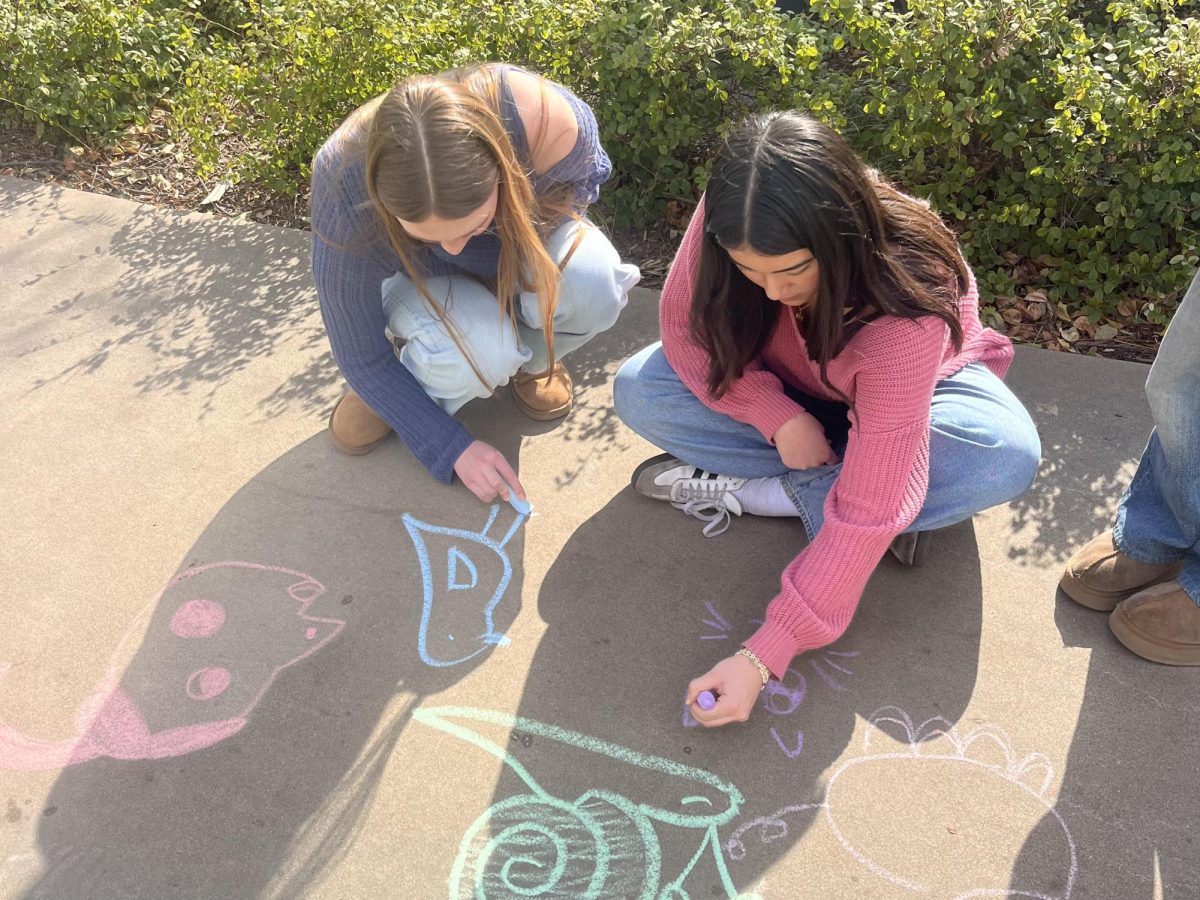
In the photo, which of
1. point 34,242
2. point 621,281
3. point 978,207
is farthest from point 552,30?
point 34,242

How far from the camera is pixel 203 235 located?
12.6ft

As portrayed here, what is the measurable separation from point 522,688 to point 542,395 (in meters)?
0.95

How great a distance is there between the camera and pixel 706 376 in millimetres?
2295

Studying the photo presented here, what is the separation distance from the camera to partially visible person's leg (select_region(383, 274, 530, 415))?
8.47 feet

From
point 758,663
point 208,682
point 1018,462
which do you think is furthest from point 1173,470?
point 208,682

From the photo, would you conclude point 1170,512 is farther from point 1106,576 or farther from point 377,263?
point 377,263

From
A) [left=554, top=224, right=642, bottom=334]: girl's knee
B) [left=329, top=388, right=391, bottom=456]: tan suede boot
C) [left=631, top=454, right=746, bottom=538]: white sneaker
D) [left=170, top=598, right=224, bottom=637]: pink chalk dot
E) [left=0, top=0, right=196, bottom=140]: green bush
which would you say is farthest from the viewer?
[left=0, top=0, right=196, bottom=140]: green bush

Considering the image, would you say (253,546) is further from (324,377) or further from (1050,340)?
(1050,340)

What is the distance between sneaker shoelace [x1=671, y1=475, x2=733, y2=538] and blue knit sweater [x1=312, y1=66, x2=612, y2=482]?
0.58 metres

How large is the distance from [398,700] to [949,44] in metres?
2.37

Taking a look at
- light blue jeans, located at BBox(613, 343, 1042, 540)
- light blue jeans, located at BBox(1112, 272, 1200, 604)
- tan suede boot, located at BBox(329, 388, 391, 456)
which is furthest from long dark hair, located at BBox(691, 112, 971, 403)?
tan suede boot, located at BBox(329, 388, 391, 456)

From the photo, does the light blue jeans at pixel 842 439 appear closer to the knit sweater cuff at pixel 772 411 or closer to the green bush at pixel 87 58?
the knit sweater cuff at pixel 772 411

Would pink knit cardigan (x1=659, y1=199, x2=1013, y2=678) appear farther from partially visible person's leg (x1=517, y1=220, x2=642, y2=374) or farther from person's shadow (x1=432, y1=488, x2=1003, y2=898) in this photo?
partially visible person's leg (x1=517, y1=220, x2=642, y2=374)

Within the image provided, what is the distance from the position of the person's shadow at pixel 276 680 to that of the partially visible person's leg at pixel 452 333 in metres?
0.27
